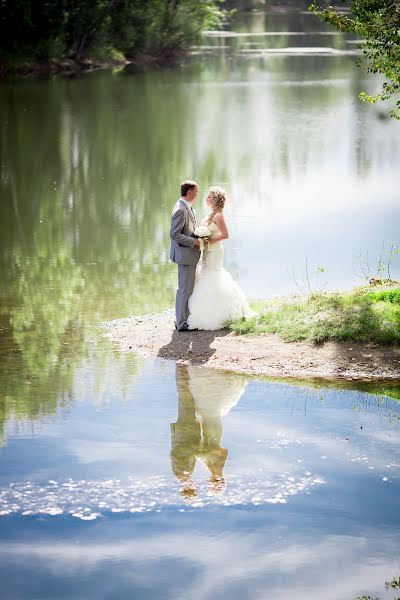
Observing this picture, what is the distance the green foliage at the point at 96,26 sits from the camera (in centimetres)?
5500

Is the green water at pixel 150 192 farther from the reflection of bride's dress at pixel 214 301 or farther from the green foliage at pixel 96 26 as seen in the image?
the green foliage at pixel 96 26

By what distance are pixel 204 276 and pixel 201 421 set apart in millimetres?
3435

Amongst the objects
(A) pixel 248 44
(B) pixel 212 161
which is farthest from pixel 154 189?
(A) pixel 248 44

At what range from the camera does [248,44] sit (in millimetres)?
76188

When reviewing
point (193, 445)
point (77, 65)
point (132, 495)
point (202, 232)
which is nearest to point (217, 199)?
point (202, 232)

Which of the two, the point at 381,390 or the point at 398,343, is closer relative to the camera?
the point at 381,390

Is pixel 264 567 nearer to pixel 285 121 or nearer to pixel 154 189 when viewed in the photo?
pixel 154 189

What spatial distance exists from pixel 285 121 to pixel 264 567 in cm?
3262

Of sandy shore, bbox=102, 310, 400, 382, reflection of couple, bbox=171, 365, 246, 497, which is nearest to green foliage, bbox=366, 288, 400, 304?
sandy shore, bbox=102, 310, 400, 382

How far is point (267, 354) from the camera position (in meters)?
12.3

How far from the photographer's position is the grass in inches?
487

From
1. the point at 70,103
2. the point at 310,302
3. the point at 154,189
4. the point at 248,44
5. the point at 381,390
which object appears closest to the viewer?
the point at 381,390

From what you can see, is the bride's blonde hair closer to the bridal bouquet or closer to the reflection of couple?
the bridal bouquet

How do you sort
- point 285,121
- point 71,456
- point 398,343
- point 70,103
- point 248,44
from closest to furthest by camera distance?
1. point 71,456
2. point 398,343
3. point 285,121
4. point 70,103
5. point 248,44
